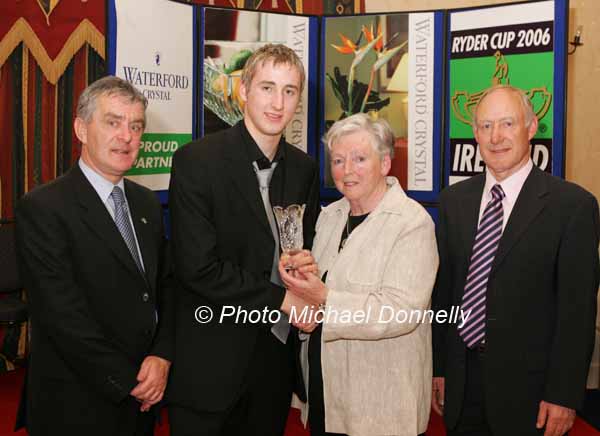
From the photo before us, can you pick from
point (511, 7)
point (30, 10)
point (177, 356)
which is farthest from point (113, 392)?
point (30, 10)

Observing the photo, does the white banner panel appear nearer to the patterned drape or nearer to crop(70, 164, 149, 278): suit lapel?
the patterned drape

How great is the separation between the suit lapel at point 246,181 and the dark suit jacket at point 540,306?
→ 0.82 m

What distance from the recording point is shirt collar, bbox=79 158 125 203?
2.09 meters

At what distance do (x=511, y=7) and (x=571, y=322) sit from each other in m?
→ 2.31

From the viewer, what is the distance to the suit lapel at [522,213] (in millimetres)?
2154

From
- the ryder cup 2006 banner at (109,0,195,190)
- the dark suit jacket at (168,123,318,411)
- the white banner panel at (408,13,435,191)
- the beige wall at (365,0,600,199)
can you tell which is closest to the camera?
the dark suit jacket at (168,123,318,411)

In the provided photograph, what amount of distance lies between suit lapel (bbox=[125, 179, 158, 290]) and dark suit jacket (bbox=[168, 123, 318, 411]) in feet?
0.33

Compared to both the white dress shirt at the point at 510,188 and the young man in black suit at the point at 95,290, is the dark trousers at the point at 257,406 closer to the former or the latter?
the young man in black suit at the point at 95,290

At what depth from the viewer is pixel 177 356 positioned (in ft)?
7.06


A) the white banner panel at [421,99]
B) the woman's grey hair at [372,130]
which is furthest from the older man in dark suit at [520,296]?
the white banner panel at [421,99]

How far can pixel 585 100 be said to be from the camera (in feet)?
16.1

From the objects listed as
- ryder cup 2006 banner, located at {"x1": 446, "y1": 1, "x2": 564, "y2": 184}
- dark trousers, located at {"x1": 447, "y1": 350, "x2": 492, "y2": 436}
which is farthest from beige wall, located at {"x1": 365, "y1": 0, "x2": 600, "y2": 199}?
dark trousers, located at {"x1": 447, "y1": 350, "x2": 492, "y2": 436}

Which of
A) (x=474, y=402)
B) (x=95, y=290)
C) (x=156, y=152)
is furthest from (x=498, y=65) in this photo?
(x=95, y=290)

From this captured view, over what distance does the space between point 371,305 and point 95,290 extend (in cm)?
89
